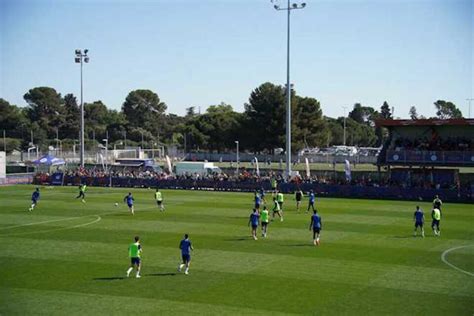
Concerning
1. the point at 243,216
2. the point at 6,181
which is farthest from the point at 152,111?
the point at 243,216

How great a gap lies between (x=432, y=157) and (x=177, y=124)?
12088cm

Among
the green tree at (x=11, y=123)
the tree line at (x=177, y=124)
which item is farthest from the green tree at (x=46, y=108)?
the green tree at (x=11, y=123)

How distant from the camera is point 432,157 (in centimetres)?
5297

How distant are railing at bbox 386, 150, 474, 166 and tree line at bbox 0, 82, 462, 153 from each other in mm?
43241

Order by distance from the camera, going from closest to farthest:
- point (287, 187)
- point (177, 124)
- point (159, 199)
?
1. point (159, 199)
2. point (287, 187)
3. point (177, 124)

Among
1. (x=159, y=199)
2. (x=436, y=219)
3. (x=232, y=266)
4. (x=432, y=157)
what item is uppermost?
(x=432, y=157)

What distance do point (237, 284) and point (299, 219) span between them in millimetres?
16565

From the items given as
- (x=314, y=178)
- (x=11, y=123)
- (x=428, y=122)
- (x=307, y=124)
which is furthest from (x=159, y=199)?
(x=11, y=123)

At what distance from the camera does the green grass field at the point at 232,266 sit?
17234 mm

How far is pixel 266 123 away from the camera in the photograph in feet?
325

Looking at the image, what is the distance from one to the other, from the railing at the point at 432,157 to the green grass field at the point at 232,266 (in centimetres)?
1415

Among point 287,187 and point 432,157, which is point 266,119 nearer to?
point 287,187

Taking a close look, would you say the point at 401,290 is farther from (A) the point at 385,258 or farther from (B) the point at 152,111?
(B) the point at 152,111

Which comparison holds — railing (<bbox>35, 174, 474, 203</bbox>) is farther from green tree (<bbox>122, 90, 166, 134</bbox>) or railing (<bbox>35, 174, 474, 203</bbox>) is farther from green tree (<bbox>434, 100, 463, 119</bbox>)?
green tree (<bbox>434, 100, 463, 119</bbox>)
